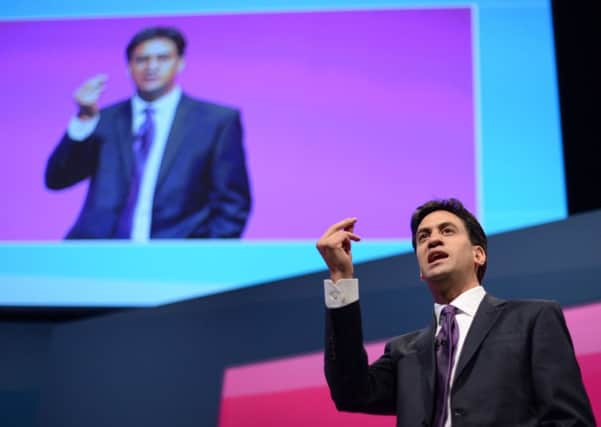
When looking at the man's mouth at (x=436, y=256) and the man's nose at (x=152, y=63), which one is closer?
the man's mouth at (x=436, y=256)

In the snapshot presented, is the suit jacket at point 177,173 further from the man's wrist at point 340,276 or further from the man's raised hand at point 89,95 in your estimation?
the man's wrist at point 340,276

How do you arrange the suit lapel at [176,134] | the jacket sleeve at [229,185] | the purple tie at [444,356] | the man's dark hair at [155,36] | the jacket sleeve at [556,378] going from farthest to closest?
the man's dark hair at [155,36]
the suit lapel at [176,134]
the jacket sleeve at [229,185]
the purple tie at [444,356]
the jacket sleeve at [556,378]

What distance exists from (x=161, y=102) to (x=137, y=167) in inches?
13.7

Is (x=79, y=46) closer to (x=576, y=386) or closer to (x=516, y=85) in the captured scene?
(x=516, y=85)

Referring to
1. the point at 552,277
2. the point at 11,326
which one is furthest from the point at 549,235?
the point at 11,326

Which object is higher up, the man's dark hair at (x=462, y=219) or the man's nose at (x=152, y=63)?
the man's nose at (x=152, y=63)

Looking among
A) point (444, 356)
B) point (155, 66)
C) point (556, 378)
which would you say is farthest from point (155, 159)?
point (556, 378)

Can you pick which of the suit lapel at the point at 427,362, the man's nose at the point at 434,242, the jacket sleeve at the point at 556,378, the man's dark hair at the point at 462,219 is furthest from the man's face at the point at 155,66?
the jacket sleeve at the point at 556,378

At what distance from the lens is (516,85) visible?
139 inches

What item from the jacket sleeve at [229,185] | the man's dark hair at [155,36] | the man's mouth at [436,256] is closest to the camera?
the man's mouth at [436,256]

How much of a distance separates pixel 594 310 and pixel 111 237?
209 cm

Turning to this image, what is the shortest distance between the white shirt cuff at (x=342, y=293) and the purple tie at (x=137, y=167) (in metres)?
1.92

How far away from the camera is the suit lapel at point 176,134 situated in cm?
356

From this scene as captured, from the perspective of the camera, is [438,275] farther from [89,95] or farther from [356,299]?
[89,95]
